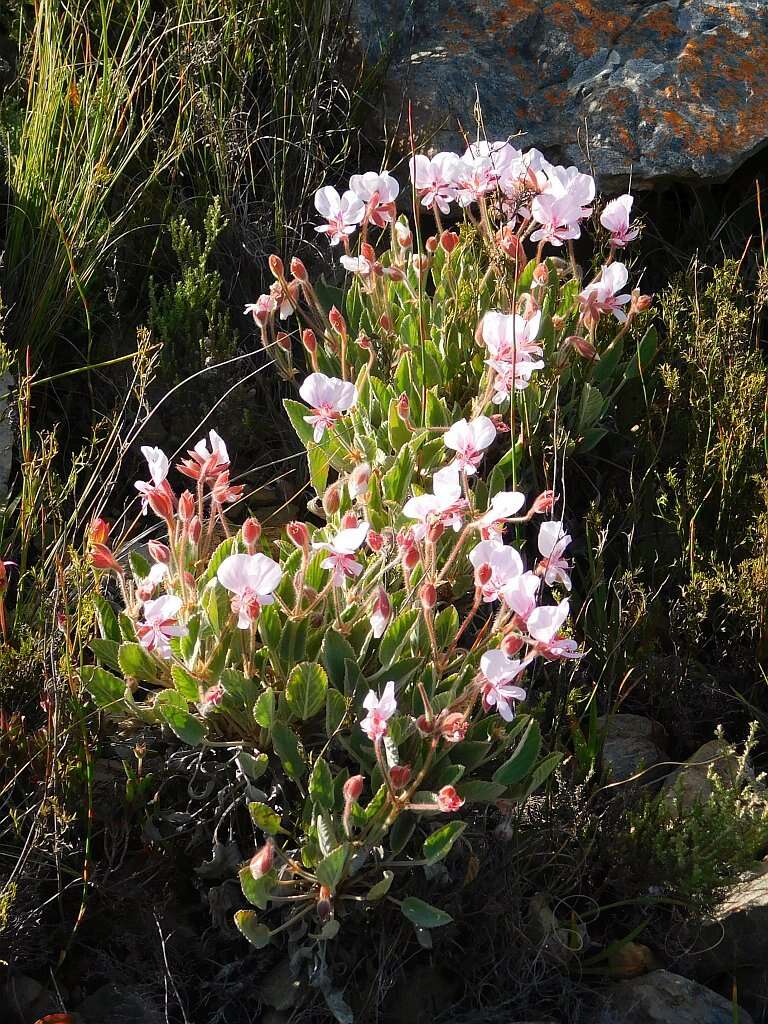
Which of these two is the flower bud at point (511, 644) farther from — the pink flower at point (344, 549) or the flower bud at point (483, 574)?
the pink flower at point (344, 549)

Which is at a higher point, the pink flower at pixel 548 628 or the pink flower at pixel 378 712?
the pink flower at pixel 548 628

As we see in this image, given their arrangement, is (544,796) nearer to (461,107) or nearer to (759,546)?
(759,546)

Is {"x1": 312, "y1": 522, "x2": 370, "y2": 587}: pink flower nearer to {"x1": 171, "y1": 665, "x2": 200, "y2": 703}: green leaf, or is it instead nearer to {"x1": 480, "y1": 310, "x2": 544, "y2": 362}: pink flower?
{"x1": 171, "y1": 665, "x2": 200, "y2": 703}: green leaf

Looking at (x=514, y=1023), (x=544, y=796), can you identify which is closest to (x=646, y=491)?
(x=544, y=796)

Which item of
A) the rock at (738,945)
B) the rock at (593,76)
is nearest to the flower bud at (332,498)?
the rock at (738,945)

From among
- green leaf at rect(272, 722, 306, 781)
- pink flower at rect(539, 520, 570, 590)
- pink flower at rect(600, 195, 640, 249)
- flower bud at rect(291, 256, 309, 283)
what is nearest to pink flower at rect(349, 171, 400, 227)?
flower bud at rect(291, 256, 309, 283)

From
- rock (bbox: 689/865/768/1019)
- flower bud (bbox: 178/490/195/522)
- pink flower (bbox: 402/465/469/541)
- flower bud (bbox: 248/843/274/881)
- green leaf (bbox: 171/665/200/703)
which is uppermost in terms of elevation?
pink flower (bbox: 402/465/469/541)
